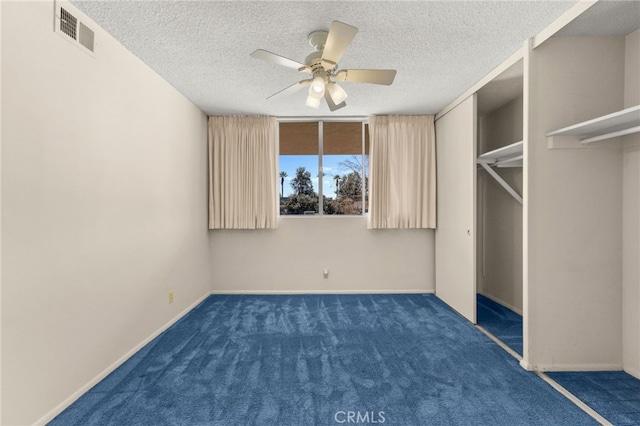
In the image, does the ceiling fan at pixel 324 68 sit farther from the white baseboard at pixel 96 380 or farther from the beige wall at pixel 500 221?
the white baseboard at pixel 96 380

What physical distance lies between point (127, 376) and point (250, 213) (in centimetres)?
238

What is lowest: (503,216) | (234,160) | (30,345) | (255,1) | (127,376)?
(127,376)

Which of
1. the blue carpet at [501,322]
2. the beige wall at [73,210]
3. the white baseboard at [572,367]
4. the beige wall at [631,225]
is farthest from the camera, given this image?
the blue carpet at [501,322]

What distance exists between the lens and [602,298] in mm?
2176

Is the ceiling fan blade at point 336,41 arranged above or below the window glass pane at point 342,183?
above

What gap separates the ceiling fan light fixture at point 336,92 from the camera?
2300 mm

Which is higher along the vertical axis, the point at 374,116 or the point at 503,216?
the point at 374,116

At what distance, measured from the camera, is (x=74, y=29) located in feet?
6.28

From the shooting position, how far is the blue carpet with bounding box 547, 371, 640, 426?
1737 mm

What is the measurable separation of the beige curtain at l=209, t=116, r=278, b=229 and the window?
0.28 meters

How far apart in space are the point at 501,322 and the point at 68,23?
454 centimetres

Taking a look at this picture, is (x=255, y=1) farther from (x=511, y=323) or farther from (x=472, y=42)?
(x=511, y=323)

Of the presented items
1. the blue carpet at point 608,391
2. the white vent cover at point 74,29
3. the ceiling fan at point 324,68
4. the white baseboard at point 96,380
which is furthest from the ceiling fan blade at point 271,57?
the blue carpet at point 608,391

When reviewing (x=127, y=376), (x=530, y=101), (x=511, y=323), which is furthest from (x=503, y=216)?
(x=127, y=376)
